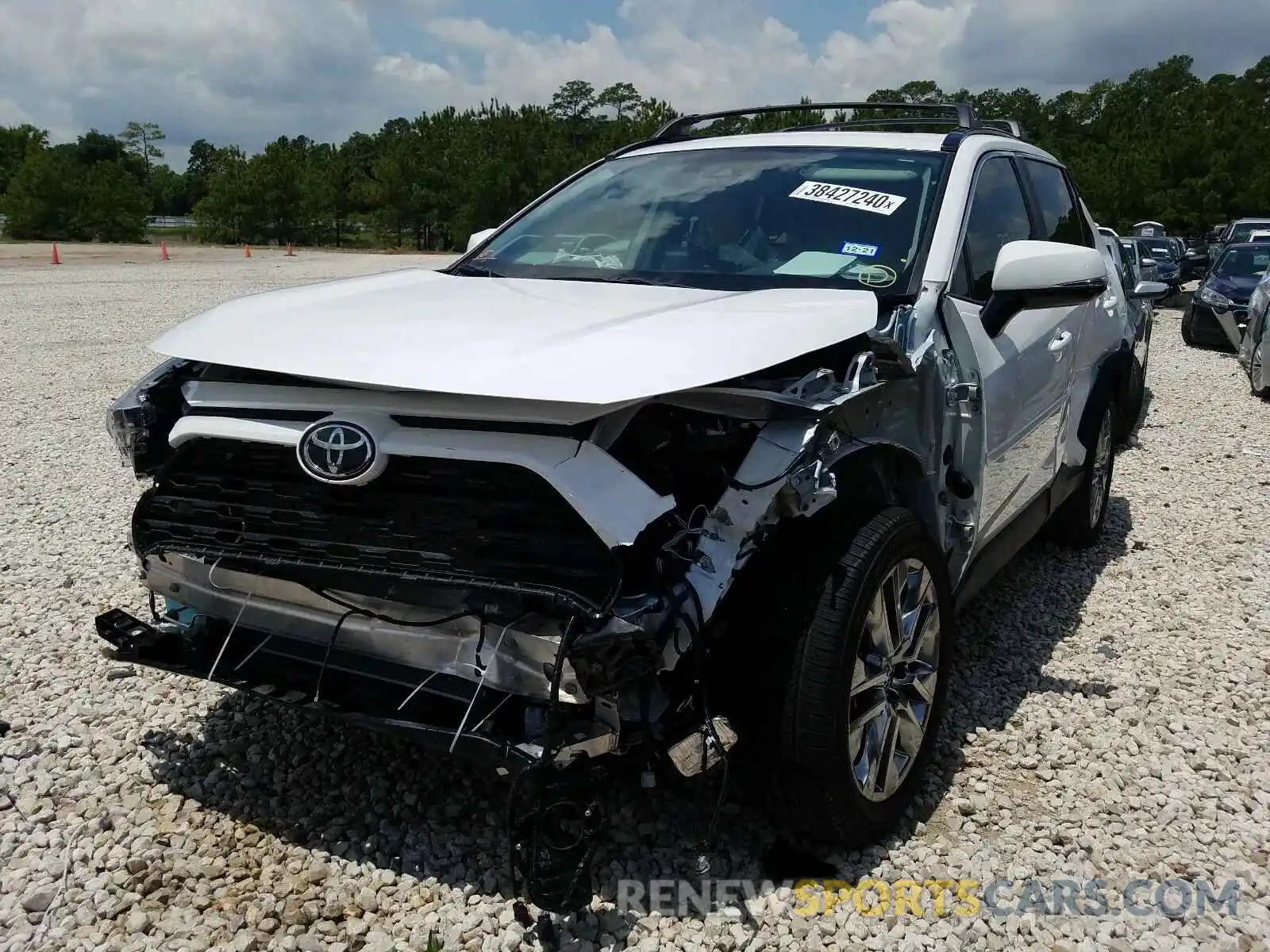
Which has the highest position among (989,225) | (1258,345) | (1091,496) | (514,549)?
(989,225)

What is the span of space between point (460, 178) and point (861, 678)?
5177cm

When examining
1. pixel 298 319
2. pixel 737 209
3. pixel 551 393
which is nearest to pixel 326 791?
pixel 298 319

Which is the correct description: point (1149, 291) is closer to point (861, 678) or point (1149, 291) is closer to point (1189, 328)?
point (861, 678)

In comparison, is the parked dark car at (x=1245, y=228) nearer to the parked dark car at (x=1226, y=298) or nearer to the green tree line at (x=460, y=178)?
the parked dark car at (x=1226, y=298)

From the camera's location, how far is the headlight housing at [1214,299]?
13133 mm

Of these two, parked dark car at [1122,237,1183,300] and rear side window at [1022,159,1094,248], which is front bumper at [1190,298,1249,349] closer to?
parked dark car at [1122,237,1183,300]

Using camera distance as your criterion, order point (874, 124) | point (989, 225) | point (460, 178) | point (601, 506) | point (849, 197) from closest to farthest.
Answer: point (601, 506)
point (849, 197)
point (989, 225)
point (874, 124)
point (460, 178)

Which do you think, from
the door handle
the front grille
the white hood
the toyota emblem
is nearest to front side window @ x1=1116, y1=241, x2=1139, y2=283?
the door handle

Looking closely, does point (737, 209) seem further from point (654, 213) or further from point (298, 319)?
point (298, 319)

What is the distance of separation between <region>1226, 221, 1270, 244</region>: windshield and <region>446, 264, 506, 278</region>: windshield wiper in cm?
2150

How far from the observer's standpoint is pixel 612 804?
115 inches

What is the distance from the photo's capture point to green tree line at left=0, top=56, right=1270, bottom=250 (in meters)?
38.9

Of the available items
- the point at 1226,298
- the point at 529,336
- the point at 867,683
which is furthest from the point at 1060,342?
the point at 1226,298

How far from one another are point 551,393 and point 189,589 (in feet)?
4.33
